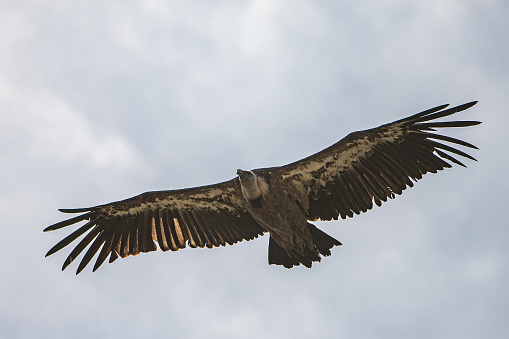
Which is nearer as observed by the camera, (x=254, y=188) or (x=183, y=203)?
(x=254, y=188)

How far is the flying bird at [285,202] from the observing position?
1343 centimetres

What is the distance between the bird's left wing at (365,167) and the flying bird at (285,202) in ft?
0.06

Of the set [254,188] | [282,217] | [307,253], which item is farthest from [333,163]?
[307,253]

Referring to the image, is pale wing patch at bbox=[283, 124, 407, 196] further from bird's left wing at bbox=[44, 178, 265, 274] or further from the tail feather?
bird's left wing at bbox=[44, 178, 265, 274]

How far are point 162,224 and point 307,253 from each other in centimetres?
301

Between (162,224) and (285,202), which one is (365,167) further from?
(162,224)

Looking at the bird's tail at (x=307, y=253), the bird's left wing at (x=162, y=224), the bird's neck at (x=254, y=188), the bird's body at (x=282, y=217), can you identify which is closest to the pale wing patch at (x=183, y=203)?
the bird's left wing at (x=162, y=224)

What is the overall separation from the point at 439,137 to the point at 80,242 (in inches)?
273

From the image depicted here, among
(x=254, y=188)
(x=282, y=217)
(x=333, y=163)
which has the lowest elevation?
(x=282, y=217)

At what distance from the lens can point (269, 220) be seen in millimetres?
13680

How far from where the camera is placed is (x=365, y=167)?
13789 millimetres

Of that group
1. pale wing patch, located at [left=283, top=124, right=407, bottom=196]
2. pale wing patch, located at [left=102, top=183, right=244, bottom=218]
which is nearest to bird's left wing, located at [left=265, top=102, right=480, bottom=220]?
pale wing patch, located at [left=283, top=124, right=407, bottom=196]

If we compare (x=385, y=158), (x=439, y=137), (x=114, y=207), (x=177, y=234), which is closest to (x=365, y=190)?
(x=385, y=158)

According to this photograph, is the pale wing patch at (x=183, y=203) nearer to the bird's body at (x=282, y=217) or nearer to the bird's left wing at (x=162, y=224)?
the bird's left wing at (x=162, y=224)
